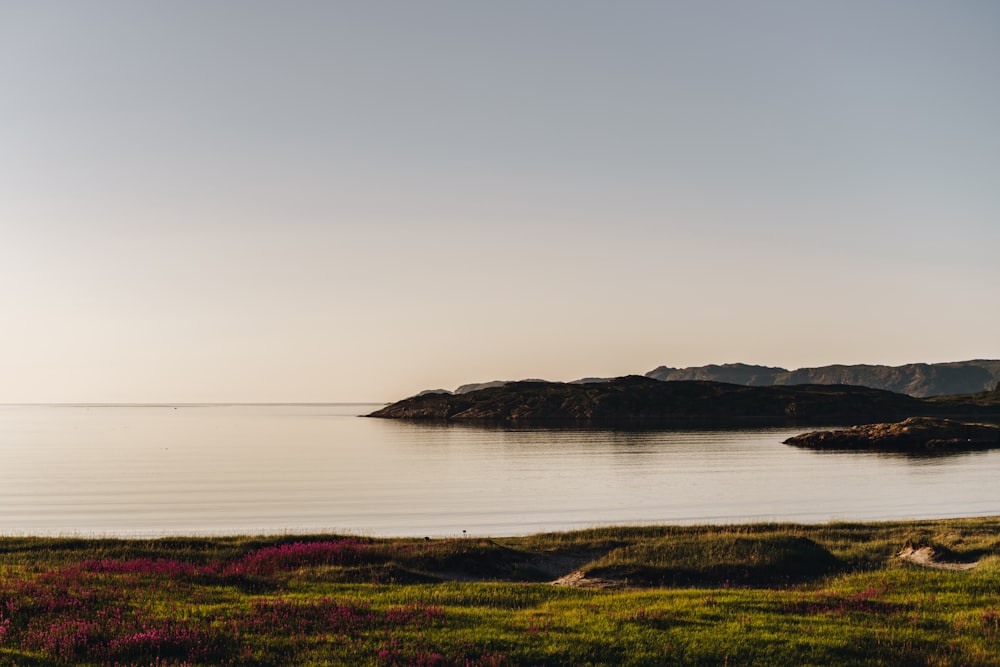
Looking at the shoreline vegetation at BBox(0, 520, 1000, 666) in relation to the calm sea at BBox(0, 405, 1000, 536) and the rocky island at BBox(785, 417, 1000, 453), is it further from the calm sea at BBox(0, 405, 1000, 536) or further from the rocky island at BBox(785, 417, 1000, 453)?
the rocky island at BBox(785, 417, 1000, 453)

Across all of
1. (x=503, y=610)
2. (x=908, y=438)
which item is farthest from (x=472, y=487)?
(x=908, y=438)

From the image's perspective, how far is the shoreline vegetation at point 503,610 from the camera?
1767cm

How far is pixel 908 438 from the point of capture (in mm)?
148750

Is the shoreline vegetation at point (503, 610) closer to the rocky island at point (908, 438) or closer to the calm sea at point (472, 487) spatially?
the calm sea at point (472, 487)

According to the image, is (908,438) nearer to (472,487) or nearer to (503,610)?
(472,487)

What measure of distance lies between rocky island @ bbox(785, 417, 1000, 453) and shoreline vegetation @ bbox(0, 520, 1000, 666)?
4730 inches

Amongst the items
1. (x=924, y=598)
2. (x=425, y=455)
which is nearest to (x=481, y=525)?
(x=924, y=598)

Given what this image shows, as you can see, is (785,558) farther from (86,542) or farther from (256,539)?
(86,542)

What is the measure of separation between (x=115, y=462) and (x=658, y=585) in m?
118

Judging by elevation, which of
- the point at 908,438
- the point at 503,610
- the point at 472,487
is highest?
the point at 503,610

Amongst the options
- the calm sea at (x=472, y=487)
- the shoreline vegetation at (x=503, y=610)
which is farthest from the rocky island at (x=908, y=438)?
the shoreline vegetation at (x=503, y=610)

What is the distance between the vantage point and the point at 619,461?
370 feet

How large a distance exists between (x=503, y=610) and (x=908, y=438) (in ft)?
497

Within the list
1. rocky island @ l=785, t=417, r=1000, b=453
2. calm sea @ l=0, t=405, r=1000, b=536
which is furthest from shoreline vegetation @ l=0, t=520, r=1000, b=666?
rocky island @ l=785, t=417, r=1000, b=453
